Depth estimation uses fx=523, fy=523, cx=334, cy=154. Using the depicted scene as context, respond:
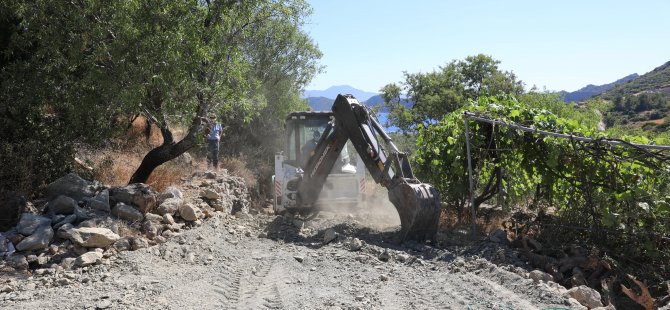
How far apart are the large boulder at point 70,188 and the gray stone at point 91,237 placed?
1237 mm

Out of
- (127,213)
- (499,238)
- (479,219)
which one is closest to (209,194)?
(127,213)

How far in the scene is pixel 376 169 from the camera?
8.41 metres

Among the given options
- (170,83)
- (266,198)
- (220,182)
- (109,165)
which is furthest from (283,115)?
(170,83)

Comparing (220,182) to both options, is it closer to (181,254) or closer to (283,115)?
(181,254)

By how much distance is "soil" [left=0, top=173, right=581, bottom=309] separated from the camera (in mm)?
5102

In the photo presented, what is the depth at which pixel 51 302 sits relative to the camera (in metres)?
4.97

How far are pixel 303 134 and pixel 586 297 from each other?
A: 310 inches

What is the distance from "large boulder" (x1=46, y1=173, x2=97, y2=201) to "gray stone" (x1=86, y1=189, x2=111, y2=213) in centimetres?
24

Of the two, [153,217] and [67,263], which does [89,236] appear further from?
[153,217]

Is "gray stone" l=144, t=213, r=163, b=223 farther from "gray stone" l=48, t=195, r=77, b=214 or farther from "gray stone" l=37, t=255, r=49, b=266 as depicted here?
"gray stone" l=37, t=255, r=49, b=266

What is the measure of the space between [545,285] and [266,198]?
11.1m

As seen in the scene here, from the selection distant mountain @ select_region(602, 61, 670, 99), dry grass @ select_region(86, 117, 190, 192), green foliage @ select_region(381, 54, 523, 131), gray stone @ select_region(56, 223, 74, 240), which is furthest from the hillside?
gray stone @ select_region(56, 223, 74, 240)

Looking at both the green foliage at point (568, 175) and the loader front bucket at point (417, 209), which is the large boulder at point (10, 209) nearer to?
the loader front bucket at point (417, 209)

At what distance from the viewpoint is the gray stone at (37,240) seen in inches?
244
